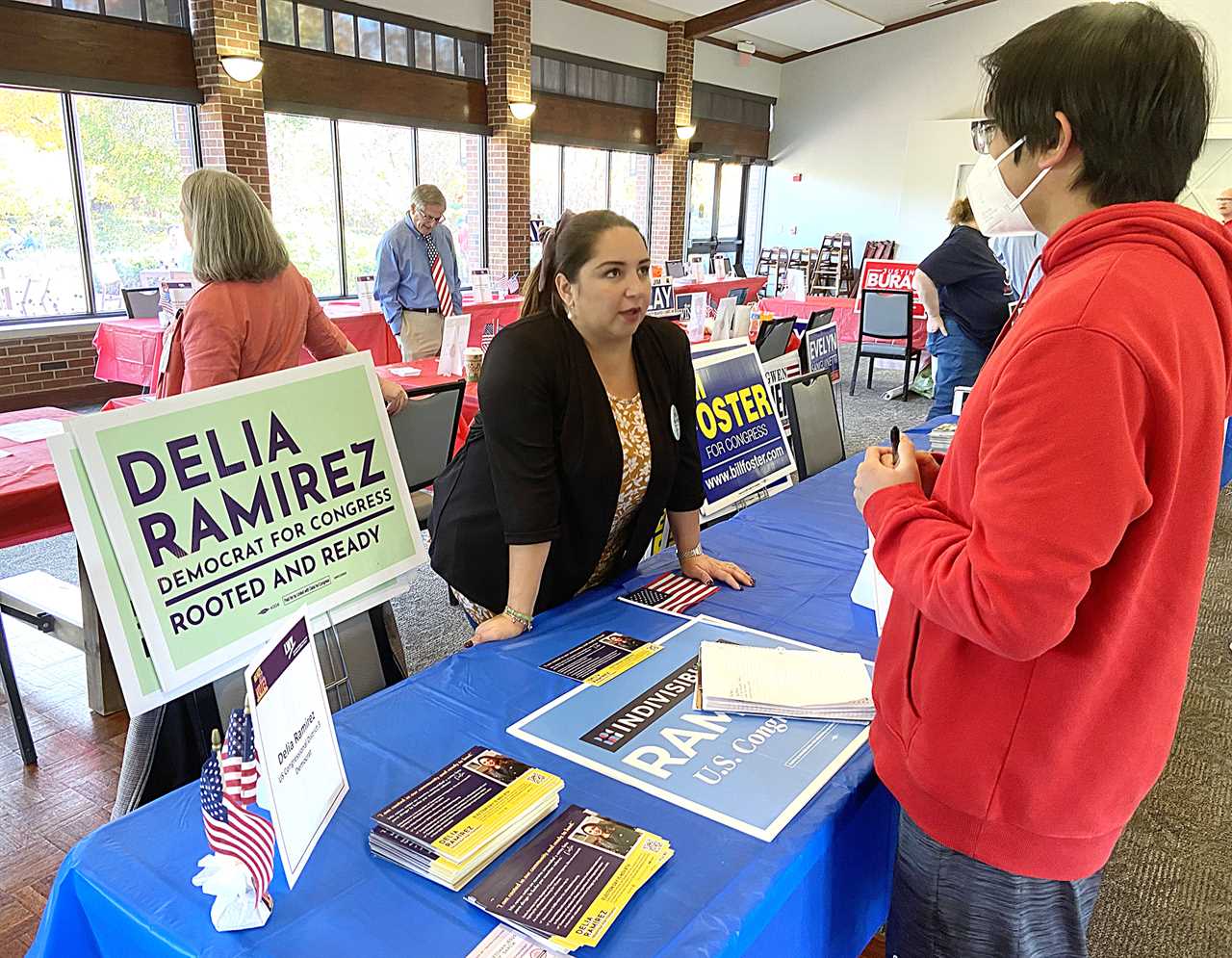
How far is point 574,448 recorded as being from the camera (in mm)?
1650

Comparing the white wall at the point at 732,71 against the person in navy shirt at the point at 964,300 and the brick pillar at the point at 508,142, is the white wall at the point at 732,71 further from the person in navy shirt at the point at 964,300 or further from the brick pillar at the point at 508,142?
the person in navy shirt at the point at 964,300

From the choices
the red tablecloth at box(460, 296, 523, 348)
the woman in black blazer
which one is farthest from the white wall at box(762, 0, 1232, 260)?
the woman in black blazer

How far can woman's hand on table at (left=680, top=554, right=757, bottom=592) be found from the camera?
6.12 ft

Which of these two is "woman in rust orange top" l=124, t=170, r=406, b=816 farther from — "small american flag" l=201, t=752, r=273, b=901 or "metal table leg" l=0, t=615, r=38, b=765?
"small american flag" l=201, t=752, r=273, b=901

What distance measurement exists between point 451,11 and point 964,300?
22.3ft

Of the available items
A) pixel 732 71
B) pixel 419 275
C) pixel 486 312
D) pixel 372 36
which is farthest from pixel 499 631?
pixel 732 71

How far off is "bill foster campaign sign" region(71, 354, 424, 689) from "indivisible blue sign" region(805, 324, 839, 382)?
8.67 feet

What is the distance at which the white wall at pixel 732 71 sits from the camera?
12641 millimetres

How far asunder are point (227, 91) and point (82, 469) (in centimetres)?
660

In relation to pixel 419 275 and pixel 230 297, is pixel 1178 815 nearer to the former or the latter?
pixel 230 297

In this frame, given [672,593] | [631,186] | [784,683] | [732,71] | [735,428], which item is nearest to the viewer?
[784,683]

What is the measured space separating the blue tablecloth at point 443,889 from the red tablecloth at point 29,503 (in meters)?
1.44

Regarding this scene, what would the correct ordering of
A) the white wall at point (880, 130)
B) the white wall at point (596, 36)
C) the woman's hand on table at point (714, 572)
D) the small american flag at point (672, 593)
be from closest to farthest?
the small american flag at point (672, 593), the woman's hand on table at point (714, 572), the white wall at point (596, 36), the white wall at point (880, 130)

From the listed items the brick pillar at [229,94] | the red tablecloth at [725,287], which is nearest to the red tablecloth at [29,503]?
the brick pillar at [229,94]
